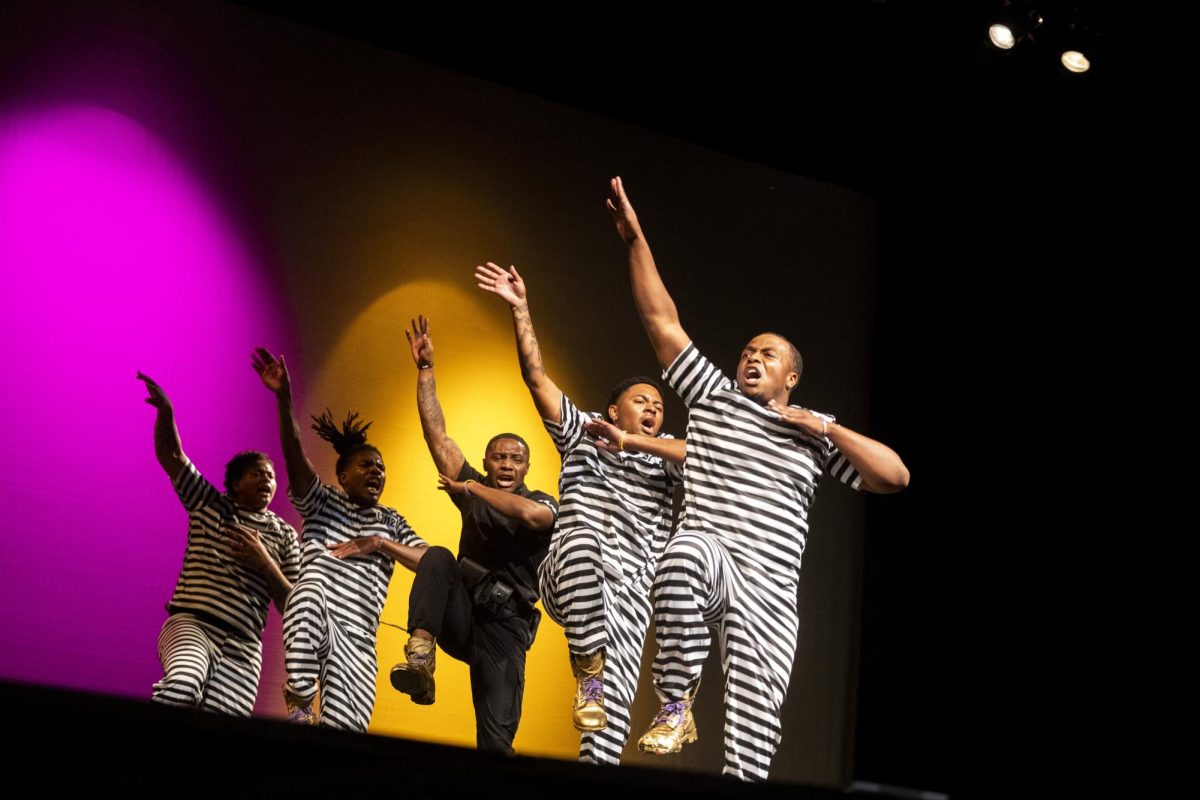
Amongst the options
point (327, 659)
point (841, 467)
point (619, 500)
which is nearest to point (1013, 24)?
point (841, 467)

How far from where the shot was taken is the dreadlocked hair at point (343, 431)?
18.9 ft

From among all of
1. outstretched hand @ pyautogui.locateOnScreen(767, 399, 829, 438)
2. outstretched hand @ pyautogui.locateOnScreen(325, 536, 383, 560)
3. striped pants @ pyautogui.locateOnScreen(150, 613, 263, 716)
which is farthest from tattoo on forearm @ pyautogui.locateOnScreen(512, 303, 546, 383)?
striped pants @ pyautogui.locateOnScreen(150, 613, 263, 716)

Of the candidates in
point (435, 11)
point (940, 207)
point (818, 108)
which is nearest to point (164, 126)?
point (435, 11)

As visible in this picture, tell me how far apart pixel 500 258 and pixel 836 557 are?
2297 mm

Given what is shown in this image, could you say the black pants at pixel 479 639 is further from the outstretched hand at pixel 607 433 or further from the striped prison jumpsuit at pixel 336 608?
the outstretched hand at pixel 607 433

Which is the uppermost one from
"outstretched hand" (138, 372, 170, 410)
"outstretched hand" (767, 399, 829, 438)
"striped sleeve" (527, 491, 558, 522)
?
"outstretched hand" (138, 372, 170, 410)

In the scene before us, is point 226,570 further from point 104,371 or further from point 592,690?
point 592,690

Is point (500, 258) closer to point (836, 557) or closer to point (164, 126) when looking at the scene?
point (164, 126)

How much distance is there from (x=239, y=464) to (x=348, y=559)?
0.63 m

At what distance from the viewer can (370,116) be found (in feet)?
20.1

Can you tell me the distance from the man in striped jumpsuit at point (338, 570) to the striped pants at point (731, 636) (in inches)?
62.4

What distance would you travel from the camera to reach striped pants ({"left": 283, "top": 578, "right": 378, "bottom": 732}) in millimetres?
5020

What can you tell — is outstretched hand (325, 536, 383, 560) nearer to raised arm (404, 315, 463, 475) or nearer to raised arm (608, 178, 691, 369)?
raised arm (404, 315, 463, 475)

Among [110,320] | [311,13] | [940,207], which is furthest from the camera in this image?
[940,207]
